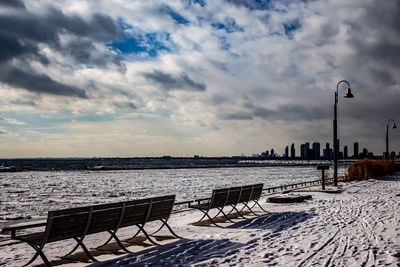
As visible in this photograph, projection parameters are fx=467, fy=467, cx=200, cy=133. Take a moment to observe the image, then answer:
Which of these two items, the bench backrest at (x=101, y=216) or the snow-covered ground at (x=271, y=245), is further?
the snow-covered ground at (x=271, y=245)

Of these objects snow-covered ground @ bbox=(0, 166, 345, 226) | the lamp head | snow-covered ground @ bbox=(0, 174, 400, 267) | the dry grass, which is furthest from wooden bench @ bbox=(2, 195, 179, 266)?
the dry grass

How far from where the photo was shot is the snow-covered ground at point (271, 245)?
24.5 feet

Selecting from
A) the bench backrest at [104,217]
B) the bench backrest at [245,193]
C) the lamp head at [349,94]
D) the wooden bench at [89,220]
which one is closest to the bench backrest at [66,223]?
the wooden bench at [89,220]

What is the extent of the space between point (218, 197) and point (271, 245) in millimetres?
3213

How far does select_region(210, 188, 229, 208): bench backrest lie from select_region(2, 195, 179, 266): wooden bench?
2063mm

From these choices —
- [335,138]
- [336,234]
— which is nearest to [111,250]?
[336,234]

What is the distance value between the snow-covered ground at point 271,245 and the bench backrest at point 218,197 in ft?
1.98

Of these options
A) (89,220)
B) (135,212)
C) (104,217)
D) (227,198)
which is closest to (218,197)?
(227,198)

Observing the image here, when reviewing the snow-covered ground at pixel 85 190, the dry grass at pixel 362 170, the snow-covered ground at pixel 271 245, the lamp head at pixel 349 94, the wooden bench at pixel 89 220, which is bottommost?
the snow-covered ground at pixel 85 190

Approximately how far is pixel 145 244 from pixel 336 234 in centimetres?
411

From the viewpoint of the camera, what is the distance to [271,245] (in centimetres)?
875

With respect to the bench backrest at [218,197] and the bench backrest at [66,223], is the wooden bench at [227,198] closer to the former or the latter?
the bench backrest at [218,197]

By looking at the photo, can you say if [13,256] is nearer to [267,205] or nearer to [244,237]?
[244,237]

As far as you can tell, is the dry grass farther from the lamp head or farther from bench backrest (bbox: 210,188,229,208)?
bench backrest (bbox: 210,188,229,208)
